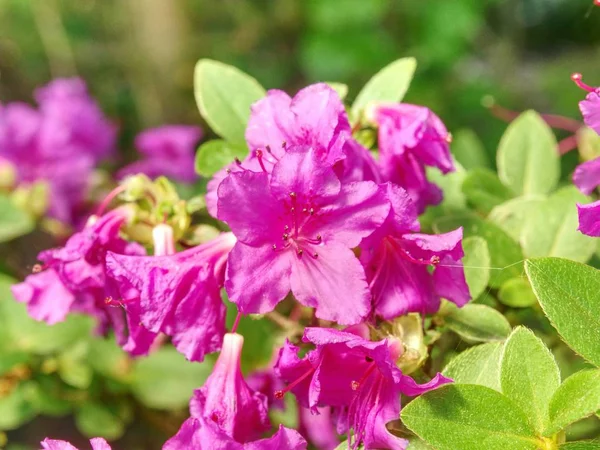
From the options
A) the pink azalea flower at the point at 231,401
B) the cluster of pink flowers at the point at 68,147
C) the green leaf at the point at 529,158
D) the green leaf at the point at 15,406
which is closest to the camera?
the pink azalea flower at the point at 231,401

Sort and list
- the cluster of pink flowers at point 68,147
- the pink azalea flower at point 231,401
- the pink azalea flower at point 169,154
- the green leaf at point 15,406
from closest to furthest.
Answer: the pink azalea flower at point 231,401 < the green leaf at point 15,406 < the cluster of pink flowers at point 68,147 < the pink azalea flower at point 169,154

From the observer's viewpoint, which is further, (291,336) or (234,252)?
(291,336)

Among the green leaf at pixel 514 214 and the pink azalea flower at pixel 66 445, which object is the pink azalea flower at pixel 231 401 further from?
the green leaf at pixel 514 214

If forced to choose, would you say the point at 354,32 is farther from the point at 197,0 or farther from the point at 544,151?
the point at 544,151

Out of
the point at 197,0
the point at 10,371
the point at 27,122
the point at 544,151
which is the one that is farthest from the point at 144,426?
the point at 197,0

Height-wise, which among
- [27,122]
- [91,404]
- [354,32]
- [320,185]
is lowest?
[354,32]

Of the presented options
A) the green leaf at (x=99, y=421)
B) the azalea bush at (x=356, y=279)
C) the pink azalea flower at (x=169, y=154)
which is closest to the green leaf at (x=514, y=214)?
the azalea bush at (x=356, y=279)

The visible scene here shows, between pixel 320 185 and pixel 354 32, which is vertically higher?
pixel 320 185
